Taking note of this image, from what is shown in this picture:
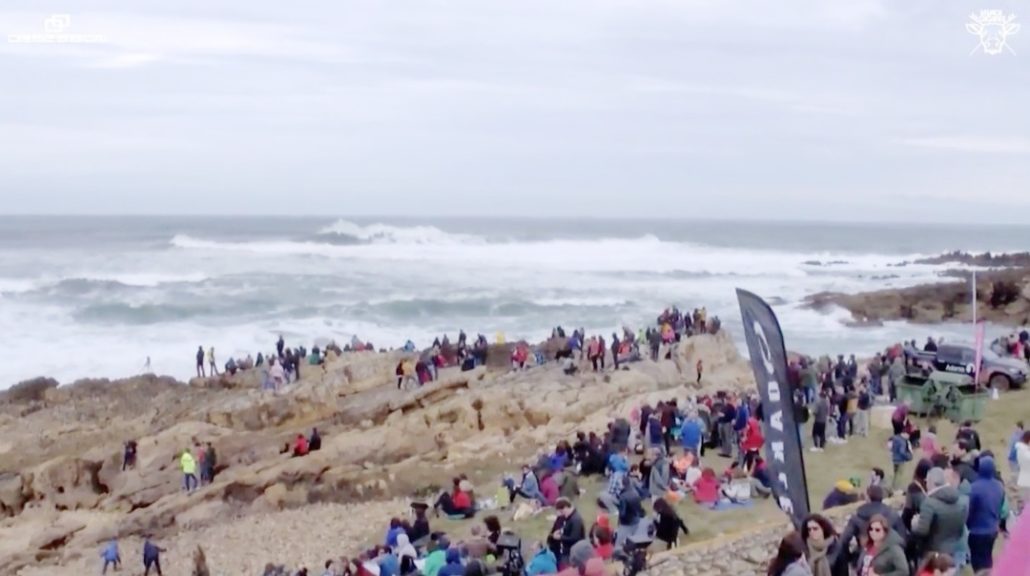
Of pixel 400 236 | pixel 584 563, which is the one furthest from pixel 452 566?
pixel 400 236

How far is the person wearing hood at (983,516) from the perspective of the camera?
26.5ft

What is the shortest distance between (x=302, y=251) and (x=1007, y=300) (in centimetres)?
5324

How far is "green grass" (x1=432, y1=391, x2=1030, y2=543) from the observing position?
480 inches

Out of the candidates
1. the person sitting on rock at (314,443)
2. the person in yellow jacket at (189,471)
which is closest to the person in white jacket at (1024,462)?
the person sitting on rock at (314,443)

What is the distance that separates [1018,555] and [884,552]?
4.85 m

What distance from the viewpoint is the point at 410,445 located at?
19.8 m

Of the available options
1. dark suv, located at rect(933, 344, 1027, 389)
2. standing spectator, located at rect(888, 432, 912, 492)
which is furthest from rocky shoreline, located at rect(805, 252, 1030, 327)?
standing spectator, located at rect(888, 432, 912, 492)

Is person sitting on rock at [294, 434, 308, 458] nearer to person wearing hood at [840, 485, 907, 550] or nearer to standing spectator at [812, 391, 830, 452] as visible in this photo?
standing spectator at [812, 391, 830, 452]

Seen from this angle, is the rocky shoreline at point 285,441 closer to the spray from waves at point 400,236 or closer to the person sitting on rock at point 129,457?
the person sitting on rock at point 129,457

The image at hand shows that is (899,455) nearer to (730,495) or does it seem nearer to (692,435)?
(730,495)

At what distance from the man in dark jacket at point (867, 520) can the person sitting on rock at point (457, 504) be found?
7120 mm

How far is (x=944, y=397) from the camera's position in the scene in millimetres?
16781

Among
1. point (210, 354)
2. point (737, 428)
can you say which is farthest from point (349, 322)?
point (737, 428)

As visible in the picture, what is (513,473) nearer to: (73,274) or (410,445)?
(410,445)
